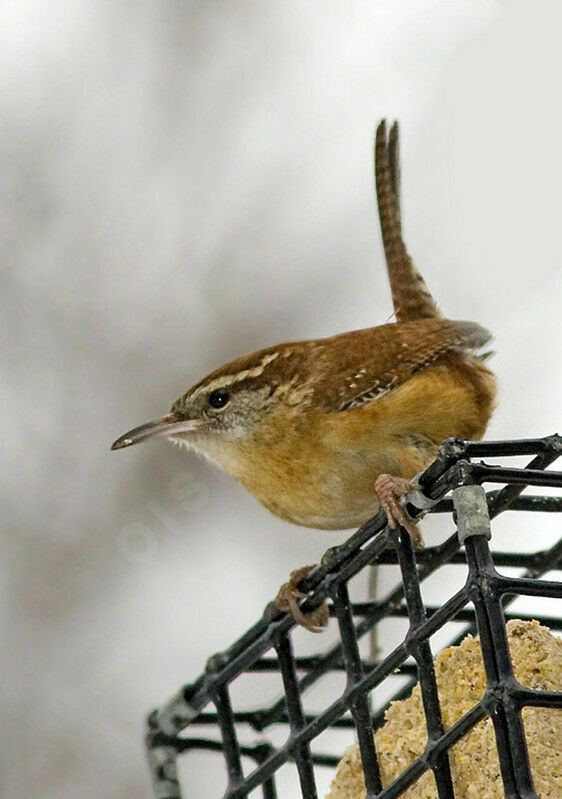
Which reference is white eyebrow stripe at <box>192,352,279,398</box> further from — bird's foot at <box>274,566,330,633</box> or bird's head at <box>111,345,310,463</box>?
bird's foot at <box>274,566,330,633</box>

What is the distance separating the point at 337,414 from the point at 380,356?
0.18 metres

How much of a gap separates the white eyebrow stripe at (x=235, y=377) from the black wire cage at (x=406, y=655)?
0.65m

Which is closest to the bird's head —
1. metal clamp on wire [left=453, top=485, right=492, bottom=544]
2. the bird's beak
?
the bird's beak

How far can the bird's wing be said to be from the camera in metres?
2.46

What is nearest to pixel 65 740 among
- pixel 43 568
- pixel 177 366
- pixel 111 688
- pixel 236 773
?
pixel 111 688

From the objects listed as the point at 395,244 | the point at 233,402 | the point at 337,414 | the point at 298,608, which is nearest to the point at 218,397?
the point at 233,402

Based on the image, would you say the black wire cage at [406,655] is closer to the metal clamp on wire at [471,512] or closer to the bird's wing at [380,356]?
the metal clamp on wire at [471,512]

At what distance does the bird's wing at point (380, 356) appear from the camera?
246 cm

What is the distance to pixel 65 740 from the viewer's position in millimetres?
3670

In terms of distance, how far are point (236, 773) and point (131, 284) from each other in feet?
8.15

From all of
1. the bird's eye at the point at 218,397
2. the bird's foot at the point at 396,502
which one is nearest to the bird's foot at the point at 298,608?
the bird's foot at the point at 396,502

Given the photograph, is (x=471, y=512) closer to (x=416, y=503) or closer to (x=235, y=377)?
(x=416, y=503)

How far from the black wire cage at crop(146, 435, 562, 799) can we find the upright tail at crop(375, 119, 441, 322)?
2.91ft

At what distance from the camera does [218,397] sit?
2.67 m
